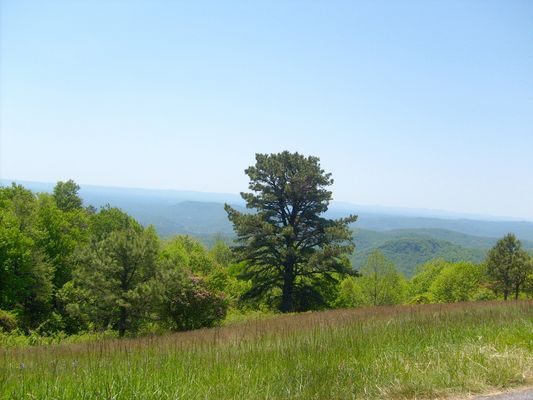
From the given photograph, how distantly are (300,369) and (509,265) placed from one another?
4023cm

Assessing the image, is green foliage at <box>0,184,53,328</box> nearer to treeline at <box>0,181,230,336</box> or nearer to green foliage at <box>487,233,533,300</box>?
treeline at <box>0,181,230,336</box>

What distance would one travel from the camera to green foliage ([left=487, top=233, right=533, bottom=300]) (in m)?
37.7

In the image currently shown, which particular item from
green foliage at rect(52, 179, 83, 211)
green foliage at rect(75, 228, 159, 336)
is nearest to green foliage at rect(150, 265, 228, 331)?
green foliage at rect(75, 228, 159, 336)

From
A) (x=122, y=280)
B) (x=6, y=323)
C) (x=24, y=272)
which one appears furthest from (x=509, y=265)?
(x=24, y=272)

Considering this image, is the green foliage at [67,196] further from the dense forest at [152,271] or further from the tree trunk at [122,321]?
the tree trunk at [122,321]

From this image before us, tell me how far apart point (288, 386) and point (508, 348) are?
3269 millimetres

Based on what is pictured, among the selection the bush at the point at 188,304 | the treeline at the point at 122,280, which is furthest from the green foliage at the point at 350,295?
the bush at the point at 188,304

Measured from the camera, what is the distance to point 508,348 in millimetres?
5500

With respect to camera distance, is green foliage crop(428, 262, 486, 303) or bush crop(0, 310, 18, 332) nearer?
bush crop(0, 310, 18, 332)

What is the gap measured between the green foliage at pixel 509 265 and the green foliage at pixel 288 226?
1821cm

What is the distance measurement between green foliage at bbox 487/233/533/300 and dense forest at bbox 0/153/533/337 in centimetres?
9

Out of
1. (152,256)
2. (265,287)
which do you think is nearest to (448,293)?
(265,287)

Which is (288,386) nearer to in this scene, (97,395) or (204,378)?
(204,378)

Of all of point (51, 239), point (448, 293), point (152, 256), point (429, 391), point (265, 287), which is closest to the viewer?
point (429, 391)
